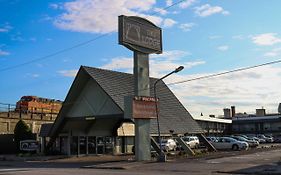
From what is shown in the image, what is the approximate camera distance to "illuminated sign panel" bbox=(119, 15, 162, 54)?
34688 mm

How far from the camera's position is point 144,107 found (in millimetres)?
36219

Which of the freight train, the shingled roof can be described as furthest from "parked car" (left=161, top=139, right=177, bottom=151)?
the freight train

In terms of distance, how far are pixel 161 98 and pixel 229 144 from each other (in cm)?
957

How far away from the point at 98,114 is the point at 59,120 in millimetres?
5458

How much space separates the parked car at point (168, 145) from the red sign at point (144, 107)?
11769 mm

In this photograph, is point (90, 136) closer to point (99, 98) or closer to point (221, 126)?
point (99, 98)

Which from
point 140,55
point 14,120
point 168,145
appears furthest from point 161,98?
point 14,120

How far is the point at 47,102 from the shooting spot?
264 ft

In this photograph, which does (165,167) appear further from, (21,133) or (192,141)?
(21,133)

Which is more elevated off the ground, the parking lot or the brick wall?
the brick wall

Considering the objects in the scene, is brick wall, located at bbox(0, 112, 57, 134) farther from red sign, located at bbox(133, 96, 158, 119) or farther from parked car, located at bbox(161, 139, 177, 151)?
red sign, located at bbox(133, 96, 158, 119)

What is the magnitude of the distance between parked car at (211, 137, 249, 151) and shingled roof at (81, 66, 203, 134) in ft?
10.5

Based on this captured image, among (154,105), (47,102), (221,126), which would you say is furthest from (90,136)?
(221,126)

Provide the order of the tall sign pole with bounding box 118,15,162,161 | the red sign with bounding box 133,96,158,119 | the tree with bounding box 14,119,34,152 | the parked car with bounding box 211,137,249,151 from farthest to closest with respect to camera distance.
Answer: the tree with bounding box 14,119,34,152 → the parked car with bounding box 211,137,249,151 → the red sign with bounding box 133,96,158,119 → the tall sign pole with bounding box 118,15,162,161
